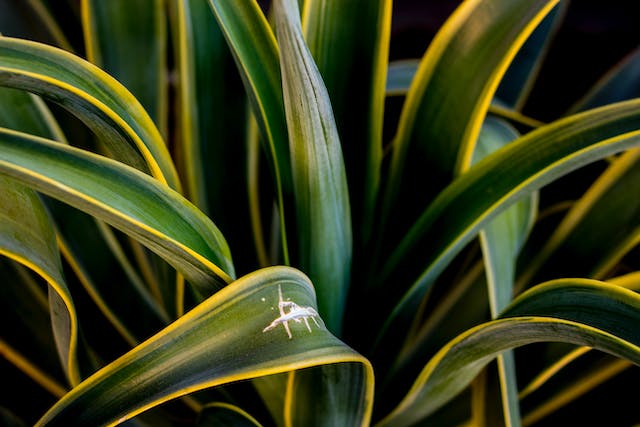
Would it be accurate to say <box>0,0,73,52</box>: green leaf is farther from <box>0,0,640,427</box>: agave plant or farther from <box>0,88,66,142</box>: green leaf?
<box>0,88,66,142</box>: green leaf

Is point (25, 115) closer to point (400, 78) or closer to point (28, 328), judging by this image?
point (28, 328)

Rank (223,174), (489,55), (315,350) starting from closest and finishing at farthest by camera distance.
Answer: (315,350)
(489,55)
(223,174)

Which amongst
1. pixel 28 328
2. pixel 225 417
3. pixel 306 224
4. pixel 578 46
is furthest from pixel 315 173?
pixel 578 46

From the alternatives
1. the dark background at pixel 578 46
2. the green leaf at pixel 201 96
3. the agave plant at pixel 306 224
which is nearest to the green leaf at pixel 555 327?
the agave plant at pixel 306 224

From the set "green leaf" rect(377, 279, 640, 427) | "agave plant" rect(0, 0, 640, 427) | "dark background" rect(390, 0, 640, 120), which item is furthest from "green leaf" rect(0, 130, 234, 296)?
"dark background" rect(390, 0, 640, 120)

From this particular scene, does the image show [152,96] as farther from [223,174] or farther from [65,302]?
[65,302]

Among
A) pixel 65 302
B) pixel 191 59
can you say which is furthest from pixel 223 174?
pixel 65 302

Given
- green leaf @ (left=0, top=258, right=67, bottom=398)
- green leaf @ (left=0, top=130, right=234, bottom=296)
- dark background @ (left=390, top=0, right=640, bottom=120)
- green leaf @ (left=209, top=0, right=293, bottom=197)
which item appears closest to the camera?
green leaf @ (left=0, top=130, right=234, bottom=296)
